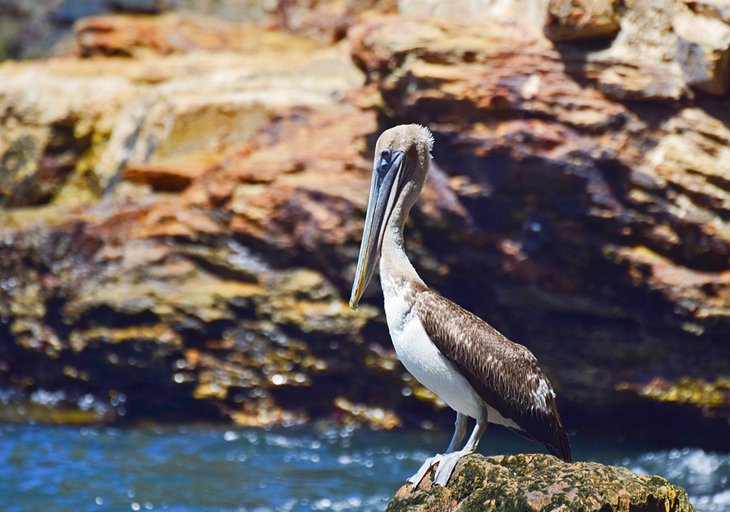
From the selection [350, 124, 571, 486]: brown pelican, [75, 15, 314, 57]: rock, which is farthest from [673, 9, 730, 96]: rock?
[75, 15, 314, 57]: rock

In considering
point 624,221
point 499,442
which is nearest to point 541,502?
point 624,221

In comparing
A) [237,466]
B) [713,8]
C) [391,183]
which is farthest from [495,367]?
[237,466]

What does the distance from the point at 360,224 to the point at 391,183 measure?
376 centimetres

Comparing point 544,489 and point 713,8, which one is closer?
point 544,489

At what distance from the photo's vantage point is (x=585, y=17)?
7.82 metres

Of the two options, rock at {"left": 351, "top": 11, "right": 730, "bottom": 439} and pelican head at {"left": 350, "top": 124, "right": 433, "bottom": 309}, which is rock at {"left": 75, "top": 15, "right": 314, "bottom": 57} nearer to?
rock at {"left": 351, "top": 11, "right": 730, "bottom": 439}

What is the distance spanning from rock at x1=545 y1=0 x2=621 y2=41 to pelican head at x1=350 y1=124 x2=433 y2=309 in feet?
10.5

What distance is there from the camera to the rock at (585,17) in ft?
25.6

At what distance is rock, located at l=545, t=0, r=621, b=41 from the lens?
25.6ft

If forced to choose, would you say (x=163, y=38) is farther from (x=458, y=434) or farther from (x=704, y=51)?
(x=458, y=434)

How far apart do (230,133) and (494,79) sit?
140 inches

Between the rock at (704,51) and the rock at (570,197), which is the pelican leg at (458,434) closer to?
the rock at (570,197)

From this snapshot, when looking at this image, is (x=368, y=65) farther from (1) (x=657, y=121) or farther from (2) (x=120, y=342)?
(2) (x=120, y=342)

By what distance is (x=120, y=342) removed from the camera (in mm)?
9648
